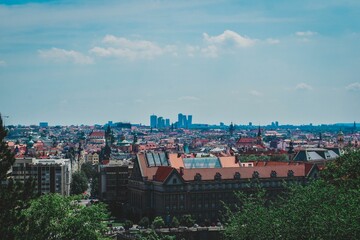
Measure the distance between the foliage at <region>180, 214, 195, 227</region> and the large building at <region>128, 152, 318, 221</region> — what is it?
3.09 m

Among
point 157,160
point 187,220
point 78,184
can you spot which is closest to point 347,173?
point 187,220

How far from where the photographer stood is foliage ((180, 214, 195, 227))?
8400 centimetres

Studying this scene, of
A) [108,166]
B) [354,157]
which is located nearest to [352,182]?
[354,157]

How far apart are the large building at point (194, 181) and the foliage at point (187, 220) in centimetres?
309

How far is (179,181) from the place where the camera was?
294ft

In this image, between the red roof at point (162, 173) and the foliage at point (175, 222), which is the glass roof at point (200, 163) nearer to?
the red roof at point (162, 173)

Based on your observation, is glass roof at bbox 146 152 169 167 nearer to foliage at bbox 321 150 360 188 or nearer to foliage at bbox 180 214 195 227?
foliage at bbox 180 214 195 227

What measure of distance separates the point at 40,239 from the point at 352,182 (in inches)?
973

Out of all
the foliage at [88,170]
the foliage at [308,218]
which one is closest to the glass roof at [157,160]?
the foliage at [308,218]

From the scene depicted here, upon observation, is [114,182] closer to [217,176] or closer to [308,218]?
[217,176]

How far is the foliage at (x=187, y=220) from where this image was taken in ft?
276

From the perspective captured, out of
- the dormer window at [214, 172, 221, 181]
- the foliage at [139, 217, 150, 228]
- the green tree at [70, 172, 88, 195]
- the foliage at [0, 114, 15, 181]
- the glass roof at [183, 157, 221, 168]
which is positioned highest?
the foliage at [0, 114, 15, 181]

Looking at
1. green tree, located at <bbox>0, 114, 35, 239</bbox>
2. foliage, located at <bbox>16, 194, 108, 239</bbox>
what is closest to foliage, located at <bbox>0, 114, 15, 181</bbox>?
green tree, located at <bbox>0, 114, 35, 239</bbox>

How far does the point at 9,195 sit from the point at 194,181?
53.5 metres
